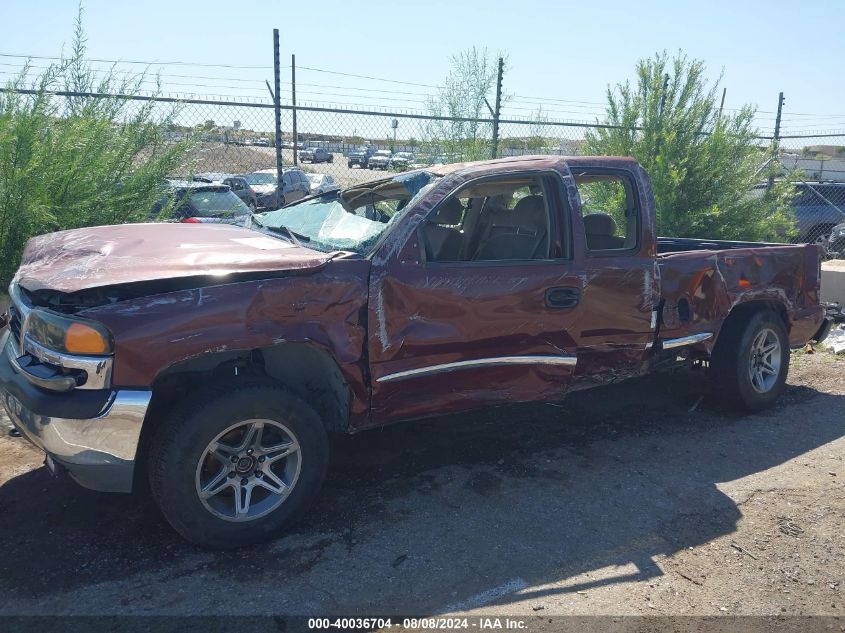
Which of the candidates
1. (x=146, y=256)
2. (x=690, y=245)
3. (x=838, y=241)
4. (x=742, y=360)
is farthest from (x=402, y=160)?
(x=838, y=241)

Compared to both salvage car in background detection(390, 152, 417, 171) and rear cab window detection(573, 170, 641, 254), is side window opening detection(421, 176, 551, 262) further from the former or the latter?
salvage car in background detection(390, 152, 417, 171)

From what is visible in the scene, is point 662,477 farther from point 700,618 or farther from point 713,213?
point 713,213

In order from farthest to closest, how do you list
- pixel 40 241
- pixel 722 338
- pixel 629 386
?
pixel 629 386, pixel 722 338, pixel 40 241

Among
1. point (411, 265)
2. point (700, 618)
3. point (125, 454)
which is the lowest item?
point (700, 618)

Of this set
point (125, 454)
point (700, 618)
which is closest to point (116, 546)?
point (125, 454)

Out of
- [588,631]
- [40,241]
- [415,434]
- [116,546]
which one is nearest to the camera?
[588,631]

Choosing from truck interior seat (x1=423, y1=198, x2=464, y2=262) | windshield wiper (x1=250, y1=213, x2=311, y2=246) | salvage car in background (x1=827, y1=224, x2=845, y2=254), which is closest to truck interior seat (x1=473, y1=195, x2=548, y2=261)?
truck interior seat (x1=423, y1=198, x2=464, y2=262)

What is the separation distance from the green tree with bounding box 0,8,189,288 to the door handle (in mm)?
3980

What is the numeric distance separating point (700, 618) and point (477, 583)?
957 mm

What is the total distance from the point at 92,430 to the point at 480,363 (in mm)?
1996

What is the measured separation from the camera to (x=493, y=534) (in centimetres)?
354

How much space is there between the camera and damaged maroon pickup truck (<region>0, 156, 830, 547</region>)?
9.98ft

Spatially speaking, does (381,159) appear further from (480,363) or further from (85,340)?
(85,340)

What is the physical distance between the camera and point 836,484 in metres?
4.31
